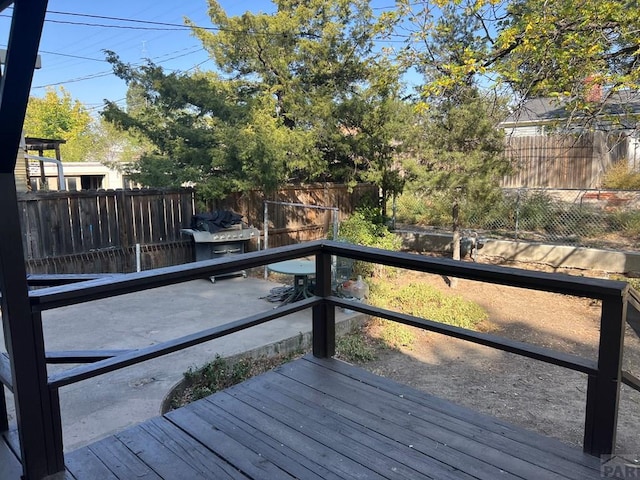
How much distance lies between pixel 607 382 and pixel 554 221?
9019 millimetres

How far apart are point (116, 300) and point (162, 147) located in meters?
3.30

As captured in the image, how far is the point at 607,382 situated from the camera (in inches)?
70.9

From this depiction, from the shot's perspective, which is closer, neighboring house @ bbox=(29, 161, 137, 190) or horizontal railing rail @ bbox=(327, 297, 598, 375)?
horizontal railing rail @ bbox=(327, 297, 598, 375)

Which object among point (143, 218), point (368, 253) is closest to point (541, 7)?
point (368, 253)

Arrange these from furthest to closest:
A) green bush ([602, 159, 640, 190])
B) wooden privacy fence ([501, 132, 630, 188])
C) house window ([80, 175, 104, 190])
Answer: house window ([80, 175, 104, 190]) → wooden privacy fence ([501, 132, 630, 188]) → green bush ([602, 159, 640, 190])

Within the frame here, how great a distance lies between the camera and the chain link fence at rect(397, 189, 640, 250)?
8.89 m

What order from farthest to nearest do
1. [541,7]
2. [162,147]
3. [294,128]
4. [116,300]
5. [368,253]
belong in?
[294,128] → [162,147] → [116,300] → [541,7] → [368,253]

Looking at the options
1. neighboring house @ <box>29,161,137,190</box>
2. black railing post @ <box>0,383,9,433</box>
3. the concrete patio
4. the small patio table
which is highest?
neighboring house @ <box>29,161,137,190</box>

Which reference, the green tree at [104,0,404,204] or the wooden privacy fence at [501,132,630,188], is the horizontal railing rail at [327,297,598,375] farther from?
the wooden privacy fence at [501,132,630,188]

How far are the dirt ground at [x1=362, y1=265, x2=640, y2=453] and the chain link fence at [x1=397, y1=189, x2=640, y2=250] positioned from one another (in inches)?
97.4

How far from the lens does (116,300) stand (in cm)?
637

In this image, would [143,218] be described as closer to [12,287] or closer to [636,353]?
[12,287]

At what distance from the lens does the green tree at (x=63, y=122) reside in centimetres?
3047

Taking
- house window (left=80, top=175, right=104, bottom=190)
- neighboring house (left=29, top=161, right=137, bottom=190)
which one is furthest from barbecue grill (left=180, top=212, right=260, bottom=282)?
house window (left=80, top=175, right=104, bottom=190)
